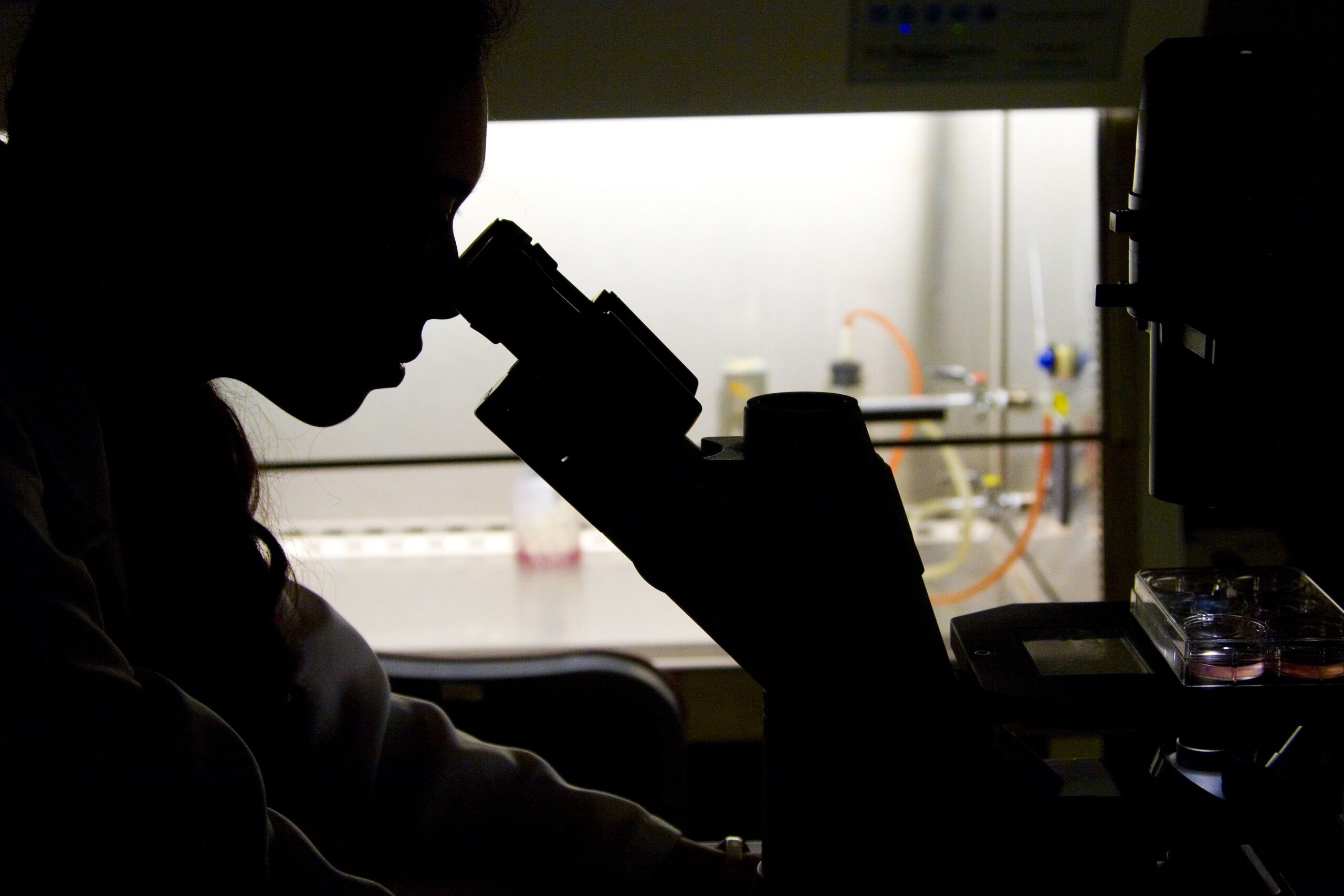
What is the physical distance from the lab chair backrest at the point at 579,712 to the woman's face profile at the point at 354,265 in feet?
1.86

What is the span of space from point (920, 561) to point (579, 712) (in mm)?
725

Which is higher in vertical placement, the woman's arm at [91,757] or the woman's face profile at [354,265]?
the woman's face profile at [354,265]

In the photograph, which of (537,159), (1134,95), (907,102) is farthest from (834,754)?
(537,159)

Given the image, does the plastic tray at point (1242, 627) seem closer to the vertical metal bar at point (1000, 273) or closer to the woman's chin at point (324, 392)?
the woman's chin at point (324, 392)

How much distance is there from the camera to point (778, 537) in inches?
25.5

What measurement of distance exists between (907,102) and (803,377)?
2.21 ft

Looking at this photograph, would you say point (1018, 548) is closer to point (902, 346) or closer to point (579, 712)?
point (902, 346)

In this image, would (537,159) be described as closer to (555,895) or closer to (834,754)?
(555,895)

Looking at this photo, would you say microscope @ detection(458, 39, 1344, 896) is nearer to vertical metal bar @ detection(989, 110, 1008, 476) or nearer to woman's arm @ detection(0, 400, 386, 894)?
woman's arm @ detection(0, 400, 386, 894)

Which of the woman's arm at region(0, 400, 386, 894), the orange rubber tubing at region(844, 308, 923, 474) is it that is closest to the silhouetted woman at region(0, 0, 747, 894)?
the woman's arm at region(0, 400, 386, 894)

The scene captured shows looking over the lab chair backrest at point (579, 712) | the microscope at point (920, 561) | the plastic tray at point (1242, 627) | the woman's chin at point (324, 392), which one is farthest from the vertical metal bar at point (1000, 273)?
the woman's chin at point (324, 392)

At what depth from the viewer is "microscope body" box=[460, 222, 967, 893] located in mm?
635

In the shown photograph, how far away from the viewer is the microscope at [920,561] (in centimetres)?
63

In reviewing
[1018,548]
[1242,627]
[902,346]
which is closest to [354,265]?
[1242,627]
